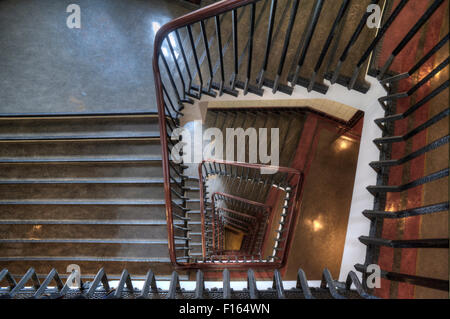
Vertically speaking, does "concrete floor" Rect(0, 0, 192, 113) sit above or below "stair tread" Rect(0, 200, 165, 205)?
above

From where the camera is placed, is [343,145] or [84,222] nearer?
[84,222]

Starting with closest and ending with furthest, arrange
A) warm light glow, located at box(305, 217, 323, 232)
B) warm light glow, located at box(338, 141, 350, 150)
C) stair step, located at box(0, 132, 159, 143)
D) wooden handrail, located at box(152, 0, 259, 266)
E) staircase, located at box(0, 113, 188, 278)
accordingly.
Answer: wooden handrail, located at box(152, 0, 259, 266) < staircase, located at box(0, 113, 188, 278) < stair step, located at box(0, 132, 159, 143) < warm light glow, located at box(305, 217, 323, 232) < warm light glow, located at box(338, 141, 350, 150)

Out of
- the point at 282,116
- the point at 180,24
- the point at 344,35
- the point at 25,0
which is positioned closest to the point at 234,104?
the point at 282,116

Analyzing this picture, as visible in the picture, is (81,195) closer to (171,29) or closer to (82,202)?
(82,202)

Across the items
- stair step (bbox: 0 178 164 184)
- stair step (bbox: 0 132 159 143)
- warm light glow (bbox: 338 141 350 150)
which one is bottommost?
stair step (bbox: 0 178 164 184)

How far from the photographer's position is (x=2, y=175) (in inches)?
119

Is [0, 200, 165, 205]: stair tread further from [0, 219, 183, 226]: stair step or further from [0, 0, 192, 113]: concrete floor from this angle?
[0, 0, 192, 113]: concrete floor

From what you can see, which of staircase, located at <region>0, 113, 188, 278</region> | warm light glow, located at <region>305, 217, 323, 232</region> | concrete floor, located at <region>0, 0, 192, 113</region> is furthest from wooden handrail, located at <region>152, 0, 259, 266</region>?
warm light glow, located at <region>305, 217, 323, 232</region>

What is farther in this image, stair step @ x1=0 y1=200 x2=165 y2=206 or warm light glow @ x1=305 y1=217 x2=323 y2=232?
warm light glow @ x1=305 y1=217 x2=323 y2=232

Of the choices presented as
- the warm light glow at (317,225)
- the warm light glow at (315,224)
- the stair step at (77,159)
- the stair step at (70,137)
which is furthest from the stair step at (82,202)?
the warm light glow at (317,225)

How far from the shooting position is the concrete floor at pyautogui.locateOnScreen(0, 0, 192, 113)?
342 cm

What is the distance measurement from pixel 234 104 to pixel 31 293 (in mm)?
4552

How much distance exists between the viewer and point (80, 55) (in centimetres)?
383

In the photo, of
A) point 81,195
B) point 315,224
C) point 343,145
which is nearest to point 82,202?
point 81,195
